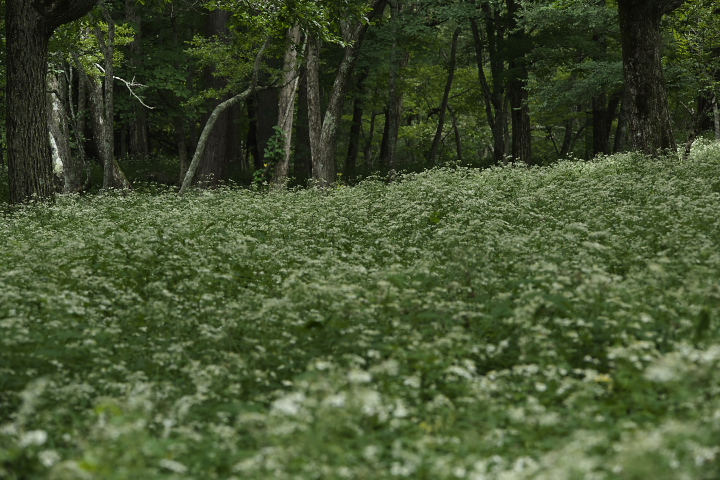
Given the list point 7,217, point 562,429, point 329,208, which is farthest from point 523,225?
point 7,217

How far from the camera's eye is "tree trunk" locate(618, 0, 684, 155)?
527 inches

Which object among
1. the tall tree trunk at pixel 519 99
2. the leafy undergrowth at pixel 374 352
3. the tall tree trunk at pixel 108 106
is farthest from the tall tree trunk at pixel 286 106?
the tall tree trunk at pixel 519 99

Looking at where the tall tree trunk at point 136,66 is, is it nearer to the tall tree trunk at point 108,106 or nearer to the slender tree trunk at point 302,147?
the tall tree trunk at point 108,106

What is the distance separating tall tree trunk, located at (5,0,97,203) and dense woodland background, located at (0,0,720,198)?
141 inches

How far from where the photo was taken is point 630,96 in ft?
45.6

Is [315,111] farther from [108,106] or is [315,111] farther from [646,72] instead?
[646,72]

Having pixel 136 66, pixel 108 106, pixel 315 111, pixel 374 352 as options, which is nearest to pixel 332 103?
pixel 315 111

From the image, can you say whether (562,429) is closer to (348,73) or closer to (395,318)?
(395,318)

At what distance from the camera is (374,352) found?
467cm

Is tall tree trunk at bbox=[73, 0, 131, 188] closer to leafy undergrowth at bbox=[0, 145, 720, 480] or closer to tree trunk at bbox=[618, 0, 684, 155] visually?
leafy undergrowth at bbox=[0, 145, 720, 480]

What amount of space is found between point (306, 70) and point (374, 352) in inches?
673

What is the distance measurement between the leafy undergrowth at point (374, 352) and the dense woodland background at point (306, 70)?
23.0ft

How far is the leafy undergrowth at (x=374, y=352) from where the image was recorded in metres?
3.46

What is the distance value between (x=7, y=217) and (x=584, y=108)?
34.9m
